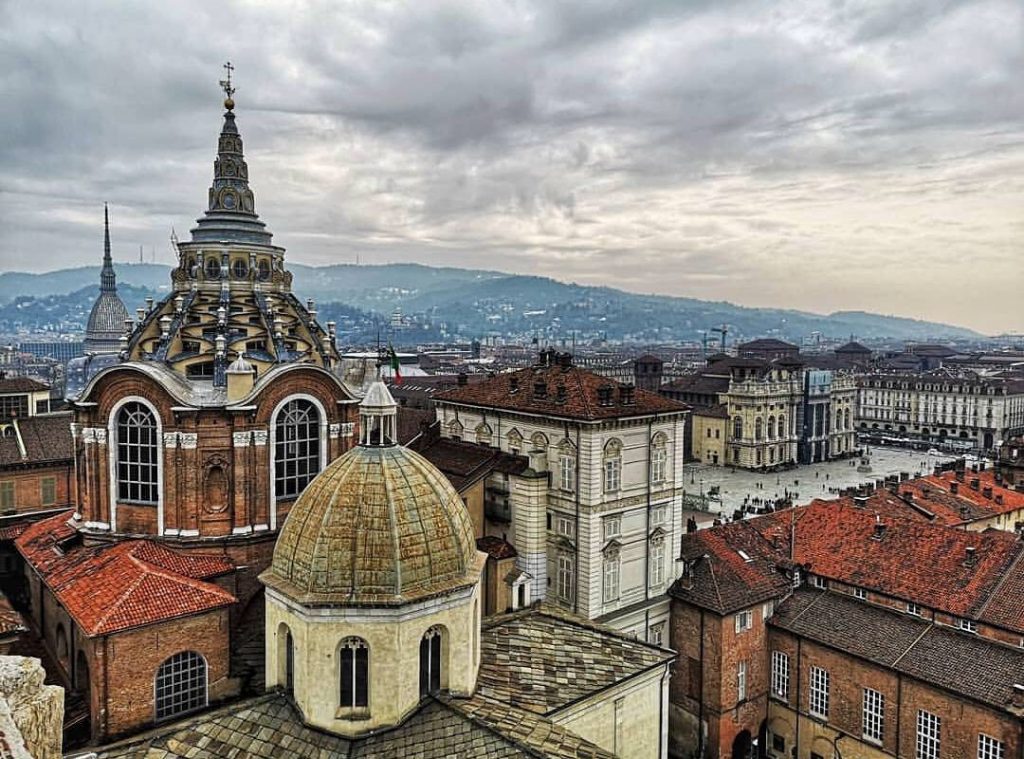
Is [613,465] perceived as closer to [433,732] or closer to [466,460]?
[466,460]

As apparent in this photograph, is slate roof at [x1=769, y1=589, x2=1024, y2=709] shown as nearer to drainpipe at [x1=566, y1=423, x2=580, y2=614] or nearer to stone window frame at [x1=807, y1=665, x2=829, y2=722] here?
stone window frame at [x1=807, y1=665, x2=829, y2=722]

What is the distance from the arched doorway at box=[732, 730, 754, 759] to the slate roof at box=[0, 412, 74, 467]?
143 feet

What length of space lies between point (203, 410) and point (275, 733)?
16.2 meters

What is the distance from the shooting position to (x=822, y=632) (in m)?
36.7

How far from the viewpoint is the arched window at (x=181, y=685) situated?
2748cm

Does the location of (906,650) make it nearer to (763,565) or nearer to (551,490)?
(763,565)

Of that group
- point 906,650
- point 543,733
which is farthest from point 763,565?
point 543,733

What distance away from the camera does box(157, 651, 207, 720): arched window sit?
1082 inches

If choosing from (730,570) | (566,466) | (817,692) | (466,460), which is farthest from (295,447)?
(817,692)

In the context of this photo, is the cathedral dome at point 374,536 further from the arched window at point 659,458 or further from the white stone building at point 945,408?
the white stone building at point 945,408

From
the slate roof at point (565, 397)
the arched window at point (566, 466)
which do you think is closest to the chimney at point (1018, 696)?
the slate roof at point (565, 397)

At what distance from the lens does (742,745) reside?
38281mm

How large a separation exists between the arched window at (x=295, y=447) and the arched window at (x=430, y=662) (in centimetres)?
1537

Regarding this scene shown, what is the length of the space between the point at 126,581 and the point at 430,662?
13.5m
